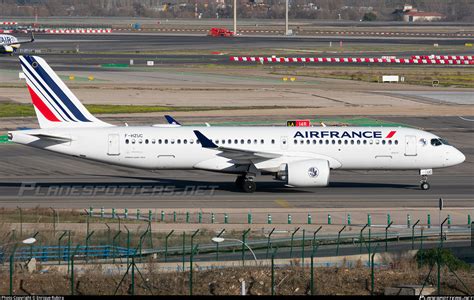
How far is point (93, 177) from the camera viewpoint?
70.2 meters

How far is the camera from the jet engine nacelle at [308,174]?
2430 inches

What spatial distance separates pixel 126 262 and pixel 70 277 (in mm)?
3145

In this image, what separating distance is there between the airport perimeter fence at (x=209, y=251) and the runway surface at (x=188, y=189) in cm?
1019

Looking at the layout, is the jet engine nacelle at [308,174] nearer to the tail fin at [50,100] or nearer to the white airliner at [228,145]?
the white airliner at [228,145]

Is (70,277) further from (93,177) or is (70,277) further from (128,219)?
(93,177)

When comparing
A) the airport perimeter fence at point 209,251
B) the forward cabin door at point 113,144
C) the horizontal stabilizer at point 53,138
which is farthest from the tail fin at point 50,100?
the airport perimeter fence at point 209,251

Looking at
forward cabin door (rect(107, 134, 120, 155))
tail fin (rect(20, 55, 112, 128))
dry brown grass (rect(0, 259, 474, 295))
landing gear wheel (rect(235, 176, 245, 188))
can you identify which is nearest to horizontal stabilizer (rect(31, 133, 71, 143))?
tail fin (rect(20, 55, 112, 128))

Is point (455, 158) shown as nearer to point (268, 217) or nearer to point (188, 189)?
point (268, 217)

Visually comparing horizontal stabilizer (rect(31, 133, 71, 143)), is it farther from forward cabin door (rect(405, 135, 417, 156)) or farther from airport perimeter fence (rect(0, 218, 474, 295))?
forward cabin door (rect(405, 135, 417, 156))

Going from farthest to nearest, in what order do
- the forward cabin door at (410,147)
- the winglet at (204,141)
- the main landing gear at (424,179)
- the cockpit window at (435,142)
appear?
the main landing gear at (424,179), the cockpit window at (435,142), the forward cabin door at (410,147), the winglet at (204,141)

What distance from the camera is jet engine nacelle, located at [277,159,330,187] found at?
6172cm

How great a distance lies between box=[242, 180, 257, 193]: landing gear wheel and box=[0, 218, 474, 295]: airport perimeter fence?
45.1 feet

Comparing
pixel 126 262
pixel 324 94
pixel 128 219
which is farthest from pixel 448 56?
pixel 126 262

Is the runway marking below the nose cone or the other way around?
below
